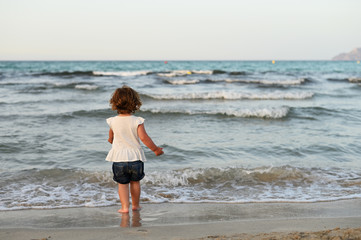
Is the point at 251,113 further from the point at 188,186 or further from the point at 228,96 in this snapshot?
the point at 188,186

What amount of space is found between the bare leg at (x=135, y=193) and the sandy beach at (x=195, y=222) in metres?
0.10

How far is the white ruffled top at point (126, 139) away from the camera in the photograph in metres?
3.87

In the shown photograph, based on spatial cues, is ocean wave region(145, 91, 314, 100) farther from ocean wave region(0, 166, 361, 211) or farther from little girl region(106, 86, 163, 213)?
little girl region(106, 86, 163, 213)

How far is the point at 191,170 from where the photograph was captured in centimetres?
579

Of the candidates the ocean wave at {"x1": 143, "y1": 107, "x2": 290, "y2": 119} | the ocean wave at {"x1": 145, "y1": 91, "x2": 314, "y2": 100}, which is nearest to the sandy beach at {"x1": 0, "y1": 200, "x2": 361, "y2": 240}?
the ocean wave at {"x1": 143, "y1": 107, "x2": 290, "y2": 119}

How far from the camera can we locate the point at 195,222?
3779 mm

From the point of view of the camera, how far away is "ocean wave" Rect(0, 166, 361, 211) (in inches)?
184

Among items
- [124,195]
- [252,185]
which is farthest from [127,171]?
[252,185]

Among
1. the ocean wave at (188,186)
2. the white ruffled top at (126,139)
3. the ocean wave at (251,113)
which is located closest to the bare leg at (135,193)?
the white ruffled top at (126,139)

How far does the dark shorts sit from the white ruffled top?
47mm

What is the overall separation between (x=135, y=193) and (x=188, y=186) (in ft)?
4.54

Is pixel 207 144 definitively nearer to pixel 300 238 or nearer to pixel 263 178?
pixel 263 178

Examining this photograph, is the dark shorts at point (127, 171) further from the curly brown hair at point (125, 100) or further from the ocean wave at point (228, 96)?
the ocean wave at point (228, 96)

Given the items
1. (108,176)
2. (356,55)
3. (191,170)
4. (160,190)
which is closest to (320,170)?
(191,170)
